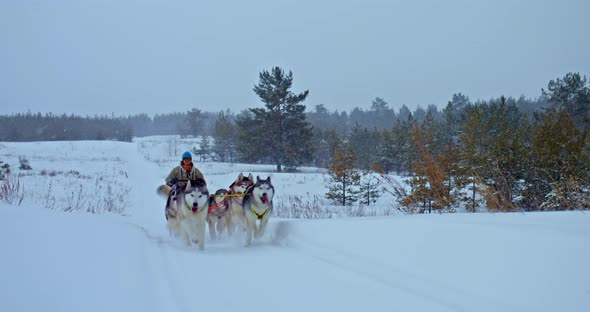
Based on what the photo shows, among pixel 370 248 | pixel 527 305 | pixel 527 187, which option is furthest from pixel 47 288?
pixel 527 187

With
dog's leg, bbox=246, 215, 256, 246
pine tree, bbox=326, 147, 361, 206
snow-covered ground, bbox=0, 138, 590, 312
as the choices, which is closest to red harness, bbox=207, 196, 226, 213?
dog's leg, bbox=246, 215, 256, 246

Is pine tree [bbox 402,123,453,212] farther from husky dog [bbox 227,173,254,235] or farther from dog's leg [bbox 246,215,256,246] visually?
dog's leg [bbox 246,215,256,246]

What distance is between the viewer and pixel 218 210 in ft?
25.5

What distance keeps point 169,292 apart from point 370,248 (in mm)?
2445

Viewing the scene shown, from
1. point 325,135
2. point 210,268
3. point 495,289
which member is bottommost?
point 210,268

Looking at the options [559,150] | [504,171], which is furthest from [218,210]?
[559,150]

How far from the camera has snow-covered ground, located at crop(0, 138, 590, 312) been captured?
3.20 m

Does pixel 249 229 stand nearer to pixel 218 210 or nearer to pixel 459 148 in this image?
pixel 218 210

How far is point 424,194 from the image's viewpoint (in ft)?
39.9

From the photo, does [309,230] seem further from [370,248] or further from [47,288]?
[47,288]

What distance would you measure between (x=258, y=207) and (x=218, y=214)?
134 cm

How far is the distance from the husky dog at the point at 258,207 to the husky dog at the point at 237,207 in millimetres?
405

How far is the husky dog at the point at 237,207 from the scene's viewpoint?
7.42m

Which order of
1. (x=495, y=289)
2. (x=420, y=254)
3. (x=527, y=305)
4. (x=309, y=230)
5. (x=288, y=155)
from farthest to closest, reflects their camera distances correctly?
(x=288, y=155) → (x=309, y=230) → (x=420, y=254) → (x=495, y=289) → (x=527, y=305)
